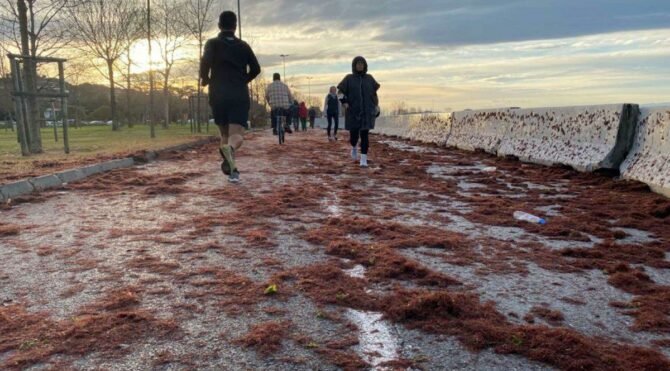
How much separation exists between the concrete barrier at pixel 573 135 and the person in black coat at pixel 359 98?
3.00 metres

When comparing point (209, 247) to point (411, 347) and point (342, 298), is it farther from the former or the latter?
point (411, 347)

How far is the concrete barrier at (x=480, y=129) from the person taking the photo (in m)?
12.2

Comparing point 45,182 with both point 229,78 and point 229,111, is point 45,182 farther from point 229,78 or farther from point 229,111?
point 229,78

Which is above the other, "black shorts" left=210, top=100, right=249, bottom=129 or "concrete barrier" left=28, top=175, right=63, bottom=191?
"black shorts" left=210, top=100, right=249, bottom=129

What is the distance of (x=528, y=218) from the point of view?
16.5 feet

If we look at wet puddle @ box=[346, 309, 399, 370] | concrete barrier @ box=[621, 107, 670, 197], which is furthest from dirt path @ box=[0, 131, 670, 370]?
concrete barrier @ box=[621, 107, 670, 197]

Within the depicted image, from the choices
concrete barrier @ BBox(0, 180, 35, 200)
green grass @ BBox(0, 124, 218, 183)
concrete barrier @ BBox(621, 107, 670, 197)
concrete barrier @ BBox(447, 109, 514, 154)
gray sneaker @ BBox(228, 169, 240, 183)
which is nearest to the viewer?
concrete barrier @ BBox(621, 107, 670, 197)

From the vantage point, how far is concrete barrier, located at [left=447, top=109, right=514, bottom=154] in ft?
39.9

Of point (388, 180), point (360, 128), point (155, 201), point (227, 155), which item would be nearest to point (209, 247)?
point (155, 201)

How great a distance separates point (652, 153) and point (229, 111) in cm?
559

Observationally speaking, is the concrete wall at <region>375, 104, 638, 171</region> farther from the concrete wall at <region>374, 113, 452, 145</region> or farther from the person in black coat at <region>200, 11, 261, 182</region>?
the person in black coat at <region>200, 11, 261, 182</region>

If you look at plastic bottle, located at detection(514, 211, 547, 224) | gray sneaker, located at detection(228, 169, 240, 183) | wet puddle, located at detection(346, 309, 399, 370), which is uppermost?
gray sneaker, located at detection(228, 169, 240, 183)

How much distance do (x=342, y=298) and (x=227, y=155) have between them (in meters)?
5.09

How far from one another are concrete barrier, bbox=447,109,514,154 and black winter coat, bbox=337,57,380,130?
3199mm
